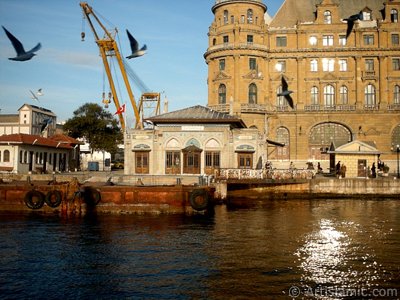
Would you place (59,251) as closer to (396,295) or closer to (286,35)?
(396,295)

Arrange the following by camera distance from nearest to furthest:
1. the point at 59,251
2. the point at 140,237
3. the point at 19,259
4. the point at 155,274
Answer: the point at 155,274, the point at 19,259, the point at 59,251, the point at 140,237

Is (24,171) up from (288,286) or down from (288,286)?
up

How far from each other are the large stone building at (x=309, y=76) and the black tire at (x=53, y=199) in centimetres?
3813

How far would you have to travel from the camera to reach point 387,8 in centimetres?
6900

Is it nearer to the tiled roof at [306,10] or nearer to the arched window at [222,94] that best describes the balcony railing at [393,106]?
the tiled roof at [306,10]

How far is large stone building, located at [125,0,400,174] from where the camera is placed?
219 feet

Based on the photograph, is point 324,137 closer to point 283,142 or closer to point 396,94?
point 283,142

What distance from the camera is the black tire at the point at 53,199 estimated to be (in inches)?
1284

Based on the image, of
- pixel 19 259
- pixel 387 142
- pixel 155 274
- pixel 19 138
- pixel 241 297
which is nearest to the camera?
pixel 241 297

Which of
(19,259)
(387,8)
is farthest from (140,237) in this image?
(387,8)

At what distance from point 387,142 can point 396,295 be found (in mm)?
55929

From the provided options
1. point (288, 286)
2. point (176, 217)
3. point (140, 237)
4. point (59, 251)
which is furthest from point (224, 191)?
point (288, 286)

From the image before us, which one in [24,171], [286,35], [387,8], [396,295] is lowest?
[396,295]

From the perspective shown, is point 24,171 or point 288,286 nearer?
point 288,286
